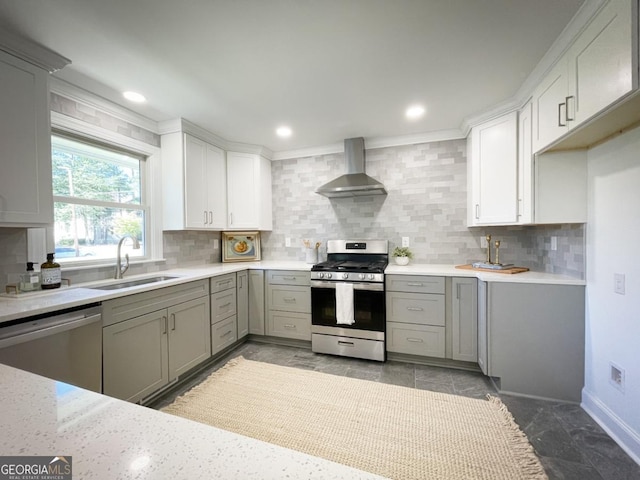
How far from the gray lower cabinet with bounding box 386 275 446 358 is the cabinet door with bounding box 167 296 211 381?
179 cm

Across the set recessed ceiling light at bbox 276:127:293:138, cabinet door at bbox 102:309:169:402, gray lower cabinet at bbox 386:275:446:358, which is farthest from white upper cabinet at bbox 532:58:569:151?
cabinet door at bbox 102:309:169:402

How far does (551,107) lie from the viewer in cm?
180

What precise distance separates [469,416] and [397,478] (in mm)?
791

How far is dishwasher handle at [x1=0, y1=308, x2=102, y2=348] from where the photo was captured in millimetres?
1287

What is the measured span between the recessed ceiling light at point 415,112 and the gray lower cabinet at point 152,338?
257 cm

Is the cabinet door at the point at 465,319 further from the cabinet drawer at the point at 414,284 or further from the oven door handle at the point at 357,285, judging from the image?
the oven door handle at the point at 357,285

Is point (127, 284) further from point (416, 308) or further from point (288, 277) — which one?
point (416, 308)

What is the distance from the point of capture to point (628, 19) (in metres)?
1.14

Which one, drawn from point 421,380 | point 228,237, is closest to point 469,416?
point 421,380

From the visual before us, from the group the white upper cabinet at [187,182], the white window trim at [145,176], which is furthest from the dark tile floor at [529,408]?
the white upper cabinet at [187,182]

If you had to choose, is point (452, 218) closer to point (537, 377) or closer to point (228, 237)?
point (537, 377)

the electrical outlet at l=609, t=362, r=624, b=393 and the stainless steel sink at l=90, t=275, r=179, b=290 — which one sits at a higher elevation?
the stainless steel sink at l=90, t=275, r=179, b=290

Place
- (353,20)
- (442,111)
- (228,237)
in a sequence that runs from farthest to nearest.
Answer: (228,237) < (442,111) < (353,20)

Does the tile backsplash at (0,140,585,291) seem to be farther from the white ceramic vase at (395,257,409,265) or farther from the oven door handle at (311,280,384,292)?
the oven door handle at (311,280,384,292)
